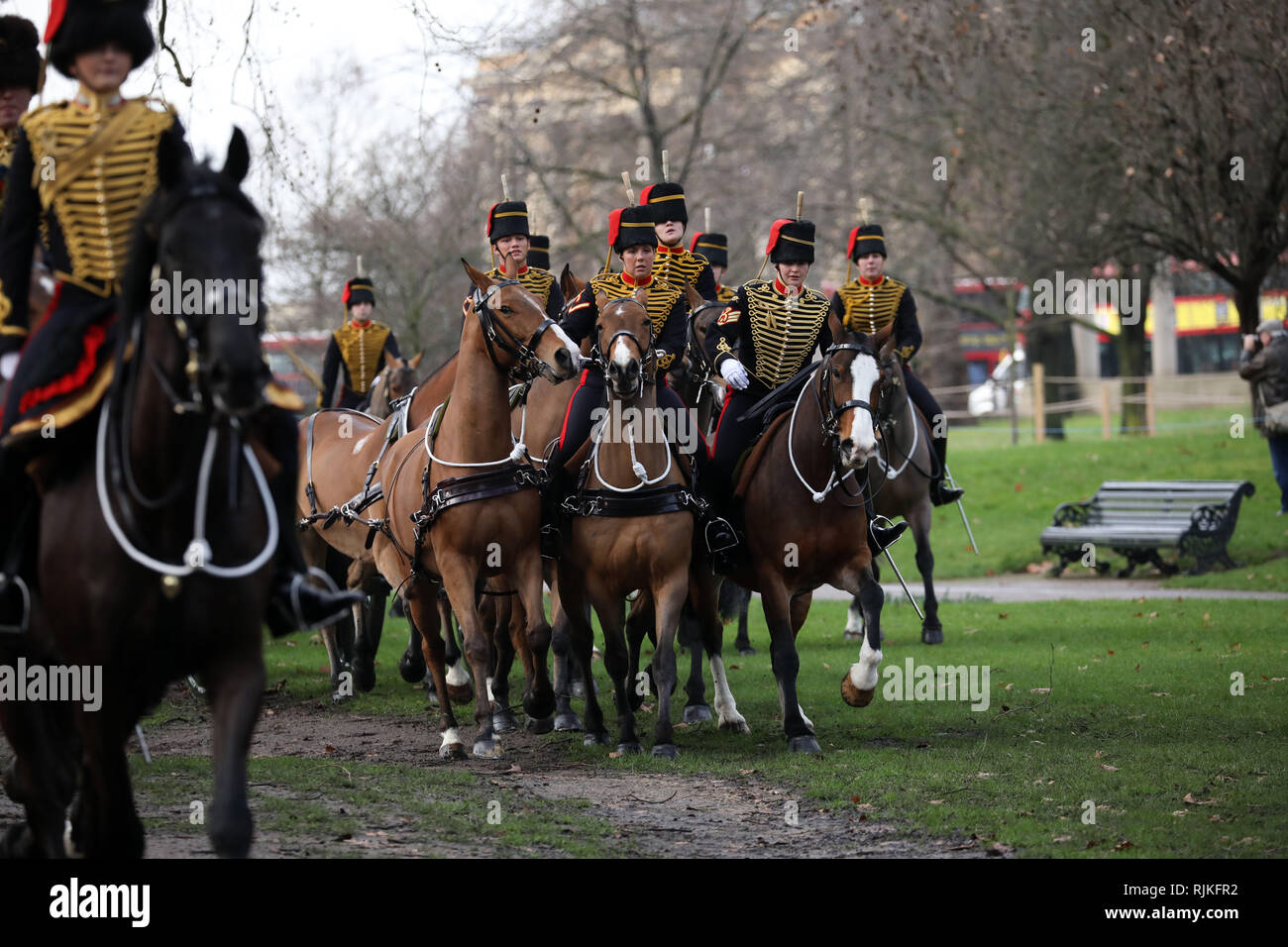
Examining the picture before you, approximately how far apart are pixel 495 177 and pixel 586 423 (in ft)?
70.1

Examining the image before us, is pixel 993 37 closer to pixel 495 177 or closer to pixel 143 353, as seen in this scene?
pixel 495 177

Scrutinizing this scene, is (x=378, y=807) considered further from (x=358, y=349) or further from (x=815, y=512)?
(x=358, y=349)

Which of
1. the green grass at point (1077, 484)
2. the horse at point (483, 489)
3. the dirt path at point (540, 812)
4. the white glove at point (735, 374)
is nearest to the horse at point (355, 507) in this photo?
the horse at point (483, 489)

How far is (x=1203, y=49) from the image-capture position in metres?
22.8

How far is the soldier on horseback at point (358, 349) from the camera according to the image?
57.3ft

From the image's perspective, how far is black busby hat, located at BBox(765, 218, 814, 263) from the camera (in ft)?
38.1

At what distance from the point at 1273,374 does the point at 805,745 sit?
13773 millimetres

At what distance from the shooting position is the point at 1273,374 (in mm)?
21438

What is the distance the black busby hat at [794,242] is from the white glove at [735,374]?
0.95 m

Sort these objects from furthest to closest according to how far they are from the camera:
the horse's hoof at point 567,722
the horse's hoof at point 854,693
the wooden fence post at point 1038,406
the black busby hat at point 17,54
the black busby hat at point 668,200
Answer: the wooden fence post at point 1038,406, the black busby hat at point 668,200, the horse's hoof at point 567,722, the horse's hoof at point 854,693, the black busby hat at point 17,54

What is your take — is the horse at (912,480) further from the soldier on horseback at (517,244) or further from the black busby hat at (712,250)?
the soldier on horseback at (517,244)

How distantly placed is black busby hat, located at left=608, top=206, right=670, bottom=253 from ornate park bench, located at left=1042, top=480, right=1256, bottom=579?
408 inches

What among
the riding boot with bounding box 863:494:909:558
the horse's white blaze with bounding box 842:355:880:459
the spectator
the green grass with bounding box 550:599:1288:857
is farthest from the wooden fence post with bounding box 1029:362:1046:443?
the horse's white blaze with bounding box 842:355:880:459

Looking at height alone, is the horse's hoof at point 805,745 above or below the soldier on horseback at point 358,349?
below
